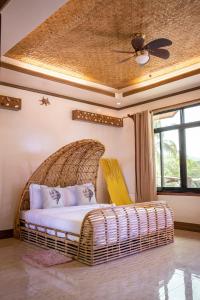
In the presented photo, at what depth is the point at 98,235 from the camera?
3283 millimetres

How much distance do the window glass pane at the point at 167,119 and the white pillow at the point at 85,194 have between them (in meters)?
2.20

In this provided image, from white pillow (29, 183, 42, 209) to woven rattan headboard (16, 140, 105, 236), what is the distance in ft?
0.50

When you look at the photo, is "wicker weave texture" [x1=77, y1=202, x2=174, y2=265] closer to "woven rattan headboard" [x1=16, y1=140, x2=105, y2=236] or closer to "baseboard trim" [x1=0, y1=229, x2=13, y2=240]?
"woven rattan headboard" [x1=16, y1=140, x2=105, y2=236]

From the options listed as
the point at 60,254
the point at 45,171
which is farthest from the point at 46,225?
the point at 45,171

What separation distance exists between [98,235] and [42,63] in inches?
119

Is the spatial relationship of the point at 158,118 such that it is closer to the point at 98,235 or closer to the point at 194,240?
the point at 194,240

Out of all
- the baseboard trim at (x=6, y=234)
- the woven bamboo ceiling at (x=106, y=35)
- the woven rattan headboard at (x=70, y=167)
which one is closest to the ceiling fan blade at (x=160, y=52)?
the woven bamboo ceiling at (x=106, y=35)

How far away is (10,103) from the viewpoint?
4.80 metres

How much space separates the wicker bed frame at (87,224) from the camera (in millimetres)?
3312

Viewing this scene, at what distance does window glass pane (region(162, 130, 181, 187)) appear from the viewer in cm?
573

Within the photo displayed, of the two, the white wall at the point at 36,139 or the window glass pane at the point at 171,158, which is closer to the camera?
the white wall at the point at 36,139

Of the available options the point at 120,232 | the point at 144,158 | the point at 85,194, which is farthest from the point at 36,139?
the point at 120,232

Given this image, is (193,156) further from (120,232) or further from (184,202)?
(120,232)

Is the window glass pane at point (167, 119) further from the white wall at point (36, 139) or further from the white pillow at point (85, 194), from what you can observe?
the white pillow at point (85, 194)
